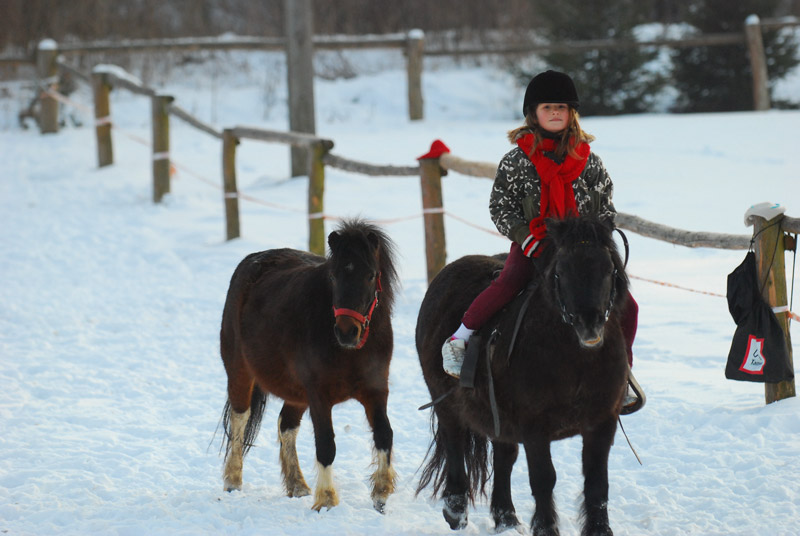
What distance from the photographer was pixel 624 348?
138 inches

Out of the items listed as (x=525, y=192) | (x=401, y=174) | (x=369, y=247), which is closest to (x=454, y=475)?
(x=369, y=247)

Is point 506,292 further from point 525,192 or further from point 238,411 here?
point 238,411

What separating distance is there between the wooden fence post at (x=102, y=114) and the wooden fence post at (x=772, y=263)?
11.8 meters

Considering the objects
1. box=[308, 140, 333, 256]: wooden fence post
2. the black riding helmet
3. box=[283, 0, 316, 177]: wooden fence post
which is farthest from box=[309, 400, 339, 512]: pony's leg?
box=[283, 0, 316, 177]: wooden fence post

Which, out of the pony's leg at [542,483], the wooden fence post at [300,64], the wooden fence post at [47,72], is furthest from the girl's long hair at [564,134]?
the wooden fence post at [47,72]

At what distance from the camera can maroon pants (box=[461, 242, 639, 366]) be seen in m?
3.77

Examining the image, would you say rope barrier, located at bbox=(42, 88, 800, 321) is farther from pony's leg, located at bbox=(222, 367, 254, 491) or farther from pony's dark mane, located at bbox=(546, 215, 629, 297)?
pony's leg, located at bbox=(222, 367, 254, 491)

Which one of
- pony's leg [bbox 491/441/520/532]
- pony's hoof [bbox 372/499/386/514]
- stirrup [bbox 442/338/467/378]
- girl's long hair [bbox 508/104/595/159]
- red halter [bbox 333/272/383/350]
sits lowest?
pony's hoof [bbox 372/499/386/514]

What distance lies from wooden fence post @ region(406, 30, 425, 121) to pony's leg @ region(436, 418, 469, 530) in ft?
38.5

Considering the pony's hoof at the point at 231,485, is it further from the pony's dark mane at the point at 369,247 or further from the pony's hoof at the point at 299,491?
the pony's dark mane at the point at 369,247

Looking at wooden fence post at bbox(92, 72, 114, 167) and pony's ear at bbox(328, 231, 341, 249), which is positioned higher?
wooden fence post at bbox(92, 72, 114, 167)

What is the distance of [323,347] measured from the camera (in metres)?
4.37

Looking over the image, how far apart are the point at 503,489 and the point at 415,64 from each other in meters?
12.0

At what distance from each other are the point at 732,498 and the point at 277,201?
8.91 m
